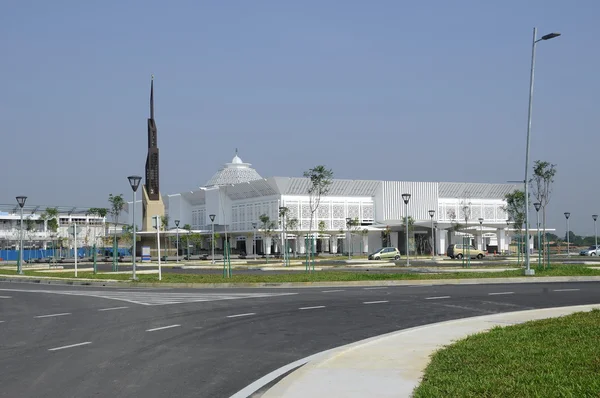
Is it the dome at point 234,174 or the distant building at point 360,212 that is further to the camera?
the dome at point 234,174

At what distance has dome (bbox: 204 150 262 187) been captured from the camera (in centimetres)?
12506

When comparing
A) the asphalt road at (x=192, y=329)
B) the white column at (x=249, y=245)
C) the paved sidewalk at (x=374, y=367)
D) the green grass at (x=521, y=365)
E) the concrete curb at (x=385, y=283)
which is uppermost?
the green grass at (x=521, y=365)

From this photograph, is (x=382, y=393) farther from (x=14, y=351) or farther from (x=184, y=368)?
(x=14, y=351)

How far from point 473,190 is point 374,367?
354 ft

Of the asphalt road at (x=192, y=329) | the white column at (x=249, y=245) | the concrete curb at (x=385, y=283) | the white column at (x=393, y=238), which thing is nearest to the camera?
the asphalt road at (x=192, y=329)

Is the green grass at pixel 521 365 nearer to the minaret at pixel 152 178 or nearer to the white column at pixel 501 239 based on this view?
the minaret at pixel 152 178

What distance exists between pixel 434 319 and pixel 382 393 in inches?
335

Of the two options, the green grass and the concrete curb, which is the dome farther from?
the green grass

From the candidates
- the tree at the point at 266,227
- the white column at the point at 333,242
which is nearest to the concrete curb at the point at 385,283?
the tree at the point at 266,227

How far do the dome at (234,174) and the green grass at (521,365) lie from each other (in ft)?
370

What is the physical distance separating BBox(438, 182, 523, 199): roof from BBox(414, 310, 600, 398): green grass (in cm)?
10139

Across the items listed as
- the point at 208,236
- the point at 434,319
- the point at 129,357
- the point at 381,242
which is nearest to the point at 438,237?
the point at 381,242

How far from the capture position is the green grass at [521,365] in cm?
706

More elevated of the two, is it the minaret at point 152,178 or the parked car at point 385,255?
the minaret at point 152,178
